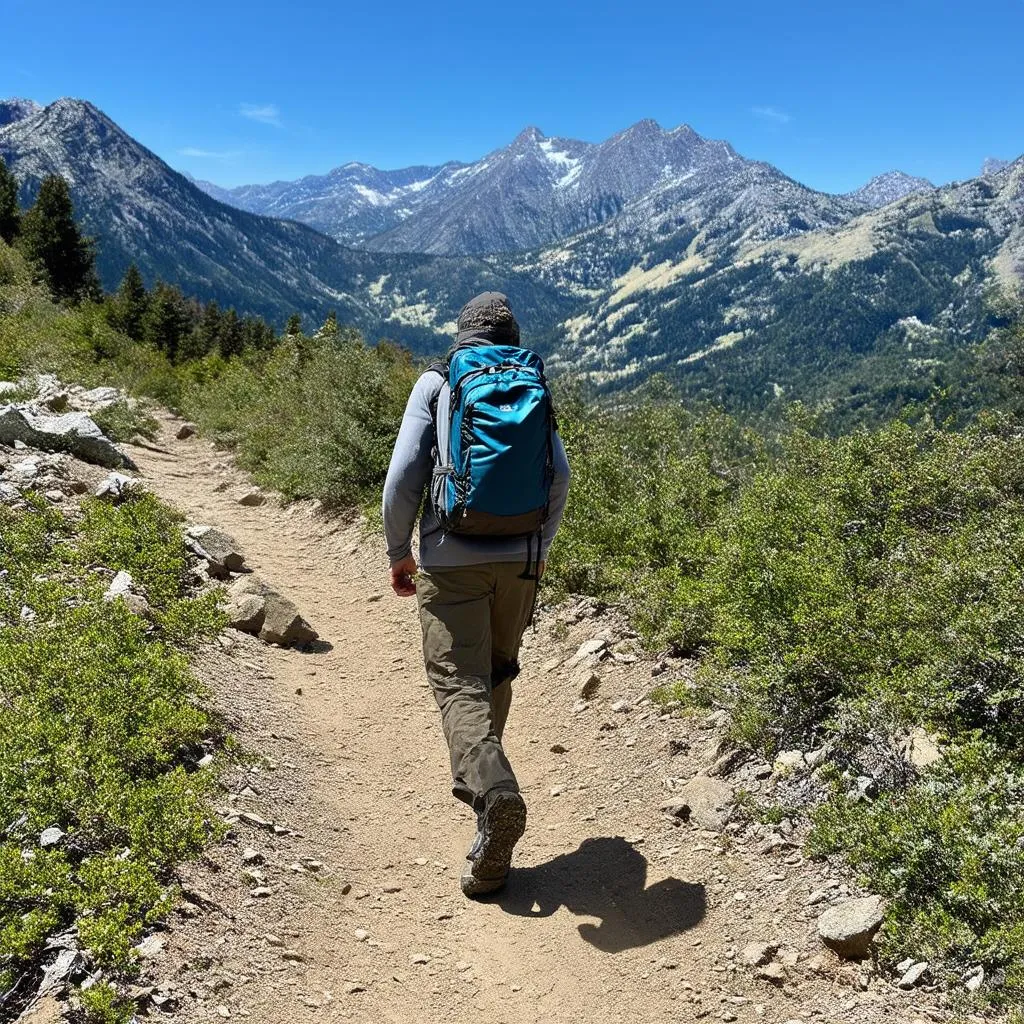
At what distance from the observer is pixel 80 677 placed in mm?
5105

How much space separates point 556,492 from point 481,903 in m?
2.53

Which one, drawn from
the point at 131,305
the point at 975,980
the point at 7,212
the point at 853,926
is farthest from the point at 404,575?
the point at 7,212

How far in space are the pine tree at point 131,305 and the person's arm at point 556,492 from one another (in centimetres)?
4596

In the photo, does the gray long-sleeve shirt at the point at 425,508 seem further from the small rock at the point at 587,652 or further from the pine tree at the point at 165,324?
the pine tree at the point at 165,324

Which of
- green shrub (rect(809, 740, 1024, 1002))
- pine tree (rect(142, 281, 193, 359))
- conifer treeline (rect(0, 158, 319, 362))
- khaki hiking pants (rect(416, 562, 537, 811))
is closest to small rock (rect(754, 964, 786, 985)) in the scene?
green shrub (rect(809, 740, 1024, 1002))

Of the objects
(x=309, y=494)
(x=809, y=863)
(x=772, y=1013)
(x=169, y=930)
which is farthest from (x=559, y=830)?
(x=309, y=494)

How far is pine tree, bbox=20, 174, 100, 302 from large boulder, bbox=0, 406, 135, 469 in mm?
33627

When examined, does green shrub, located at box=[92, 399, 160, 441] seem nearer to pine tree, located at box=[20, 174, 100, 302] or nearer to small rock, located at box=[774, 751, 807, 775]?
small rock, located at box=[774, 751, 807, 775]

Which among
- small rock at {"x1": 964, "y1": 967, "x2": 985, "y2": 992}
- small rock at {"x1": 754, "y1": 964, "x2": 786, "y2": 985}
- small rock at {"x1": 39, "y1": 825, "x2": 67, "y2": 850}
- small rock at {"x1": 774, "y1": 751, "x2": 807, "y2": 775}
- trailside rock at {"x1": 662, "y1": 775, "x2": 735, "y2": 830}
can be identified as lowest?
small rock at {"x1": 754, "y1": 964, "x2": 786, "y2": 985}

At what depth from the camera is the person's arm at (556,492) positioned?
4746mm

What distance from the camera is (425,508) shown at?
4746mm

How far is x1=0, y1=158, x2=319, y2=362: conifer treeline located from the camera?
42188 millimetres

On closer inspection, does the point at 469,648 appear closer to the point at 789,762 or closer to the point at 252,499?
the point at 789,762

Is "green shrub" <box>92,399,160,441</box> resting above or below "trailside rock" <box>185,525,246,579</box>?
above
